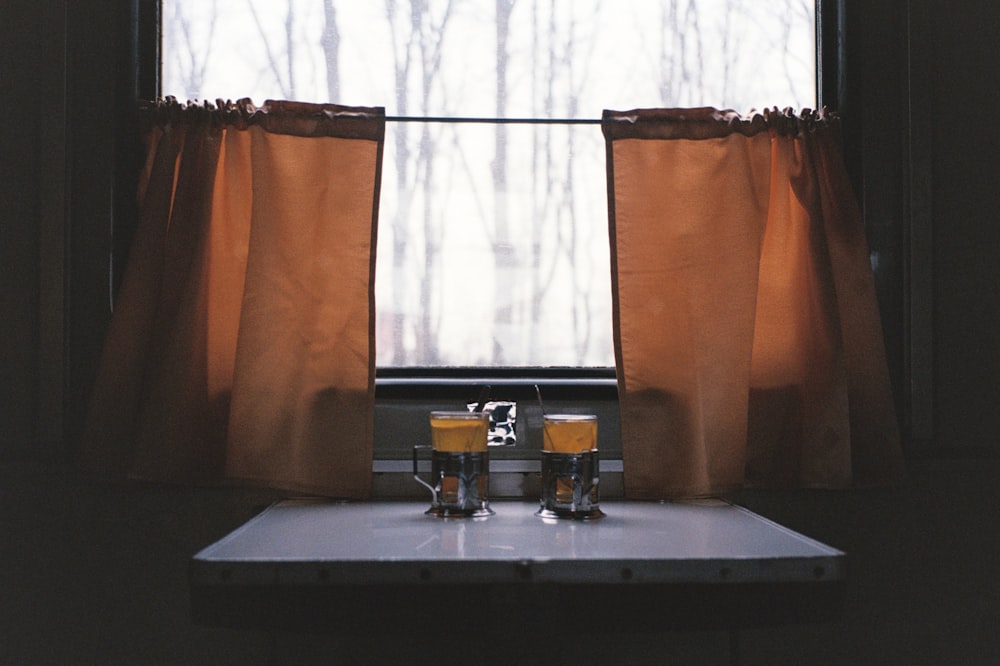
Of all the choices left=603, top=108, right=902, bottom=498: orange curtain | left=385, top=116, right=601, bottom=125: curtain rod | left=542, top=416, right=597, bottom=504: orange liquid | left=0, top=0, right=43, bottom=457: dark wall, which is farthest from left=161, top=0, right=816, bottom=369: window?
left=542, top=416, right=597, bottom=504: orange liquid

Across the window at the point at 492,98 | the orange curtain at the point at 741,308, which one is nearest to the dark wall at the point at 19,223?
the window at the point at 492,98

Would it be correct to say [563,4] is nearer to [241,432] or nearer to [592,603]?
[241,432]

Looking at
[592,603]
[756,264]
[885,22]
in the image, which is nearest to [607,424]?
[756,264]

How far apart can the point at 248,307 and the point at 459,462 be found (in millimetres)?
527

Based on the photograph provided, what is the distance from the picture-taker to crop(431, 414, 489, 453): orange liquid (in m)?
1.36

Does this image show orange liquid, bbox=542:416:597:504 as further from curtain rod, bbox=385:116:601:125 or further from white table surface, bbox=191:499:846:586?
curtain rod, bbox=385:116:601:125

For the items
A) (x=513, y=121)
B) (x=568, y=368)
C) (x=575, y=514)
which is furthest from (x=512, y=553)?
(x=513, y=121)

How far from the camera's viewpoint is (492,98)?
1.78m

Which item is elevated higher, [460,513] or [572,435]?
[572,435]

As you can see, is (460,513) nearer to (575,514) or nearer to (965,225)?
(575,514)

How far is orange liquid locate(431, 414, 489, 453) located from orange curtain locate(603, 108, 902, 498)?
371 mm

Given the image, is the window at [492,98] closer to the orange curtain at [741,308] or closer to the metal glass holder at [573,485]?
the orange curtain at [741,308]

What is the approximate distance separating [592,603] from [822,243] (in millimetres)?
922

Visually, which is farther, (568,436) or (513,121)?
(513,121)
